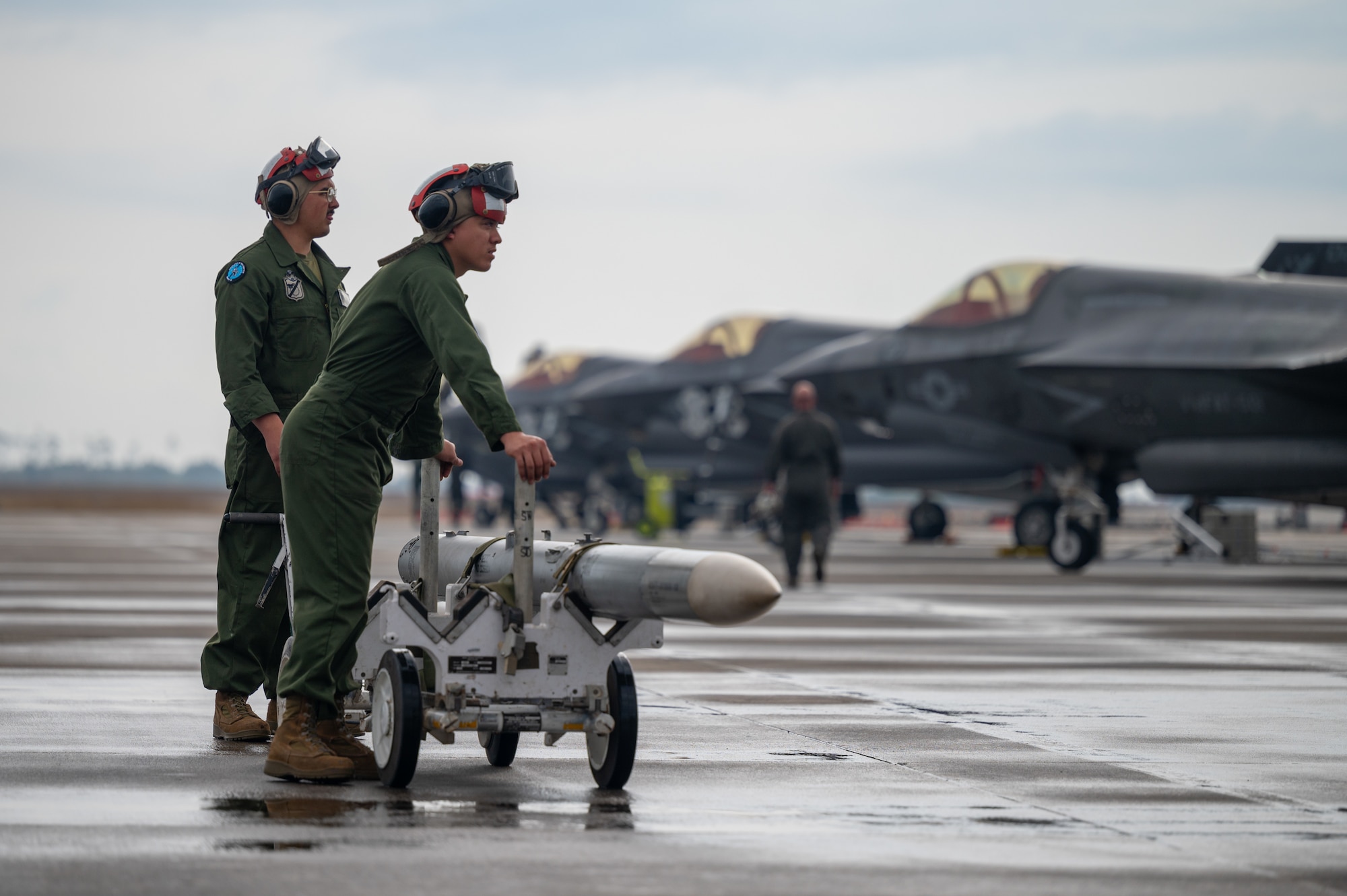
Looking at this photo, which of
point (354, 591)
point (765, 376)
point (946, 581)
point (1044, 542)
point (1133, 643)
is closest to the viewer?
point (354, 591)

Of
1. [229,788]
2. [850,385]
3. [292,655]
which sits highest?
[850,385]

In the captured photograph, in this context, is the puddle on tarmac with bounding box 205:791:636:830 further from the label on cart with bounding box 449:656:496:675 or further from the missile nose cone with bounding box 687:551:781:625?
the missile nose cone with bounding box 687:551:781:625

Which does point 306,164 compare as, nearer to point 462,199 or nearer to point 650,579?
point 462,199

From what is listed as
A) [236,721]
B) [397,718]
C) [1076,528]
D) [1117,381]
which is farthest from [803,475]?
[397,718]

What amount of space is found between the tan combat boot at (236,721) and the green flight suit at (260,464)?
4cm

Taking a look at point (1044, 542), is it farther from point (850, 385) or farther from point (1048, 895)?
point (1048, 895)

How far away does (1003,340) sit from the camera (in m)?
22.3

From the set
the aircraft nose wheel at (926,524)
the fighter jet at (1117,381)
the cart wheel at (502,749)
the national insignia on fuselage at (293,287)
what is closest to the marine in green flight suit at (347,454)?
the cart wheel at (502,749)

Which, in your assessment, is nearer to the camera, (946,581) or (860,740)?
(860,740)

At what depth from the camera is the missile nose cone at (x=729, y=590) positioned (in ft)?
15.2

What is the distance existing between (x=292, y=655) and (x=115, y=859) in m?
1.59

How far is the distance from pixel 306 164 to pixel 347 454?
1501mm

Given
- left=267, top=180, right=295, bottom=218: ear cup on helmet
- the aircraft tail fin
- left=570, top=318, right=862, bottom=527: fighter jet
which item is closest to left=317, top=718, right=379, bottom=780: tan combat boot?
left=267, top=180, right=295, bottom=218: ear cup on helmet

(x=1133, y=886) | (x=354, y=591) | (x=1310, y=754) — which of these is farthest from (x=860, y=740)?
(x=1133, y=886)
